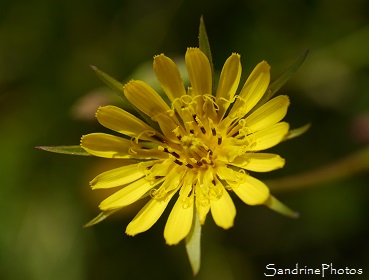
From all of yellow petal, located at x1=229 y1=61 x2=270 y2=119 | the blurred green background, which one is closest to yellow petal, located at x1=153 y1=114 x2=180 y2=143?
yellow petal, located at x1=229 y1=61 x2=270 y2=119

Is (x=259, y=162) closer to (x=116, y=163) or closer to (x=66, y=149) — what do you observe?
(x=66, y=149)

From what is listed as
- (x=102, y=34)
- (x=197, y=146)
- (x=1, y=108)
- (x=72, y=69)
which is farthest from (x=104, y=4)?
(x=197, y=146)

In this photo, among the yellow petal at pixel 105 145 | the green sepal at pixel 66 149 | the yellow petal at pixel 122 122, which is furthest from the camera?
the yellow petal at pixel 122 122

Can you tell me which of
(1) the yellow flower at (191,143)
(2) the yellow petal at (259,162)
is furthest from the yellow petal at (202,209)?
(2) the yellow petal at (259,162)

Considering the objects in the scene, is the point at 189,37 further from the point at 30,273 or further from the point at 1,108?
the point at 30,273

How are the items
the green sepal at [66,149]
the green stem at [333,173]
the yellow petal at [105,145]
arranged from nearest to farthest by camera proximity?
the green sepal at [66,149] → the yellow petal at [105,145] → the green stem at [333,173]

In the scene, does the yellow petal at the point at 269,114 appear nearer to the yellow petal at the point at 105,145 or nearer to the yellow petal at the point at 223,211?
the yellow petal at the point at 223,211
